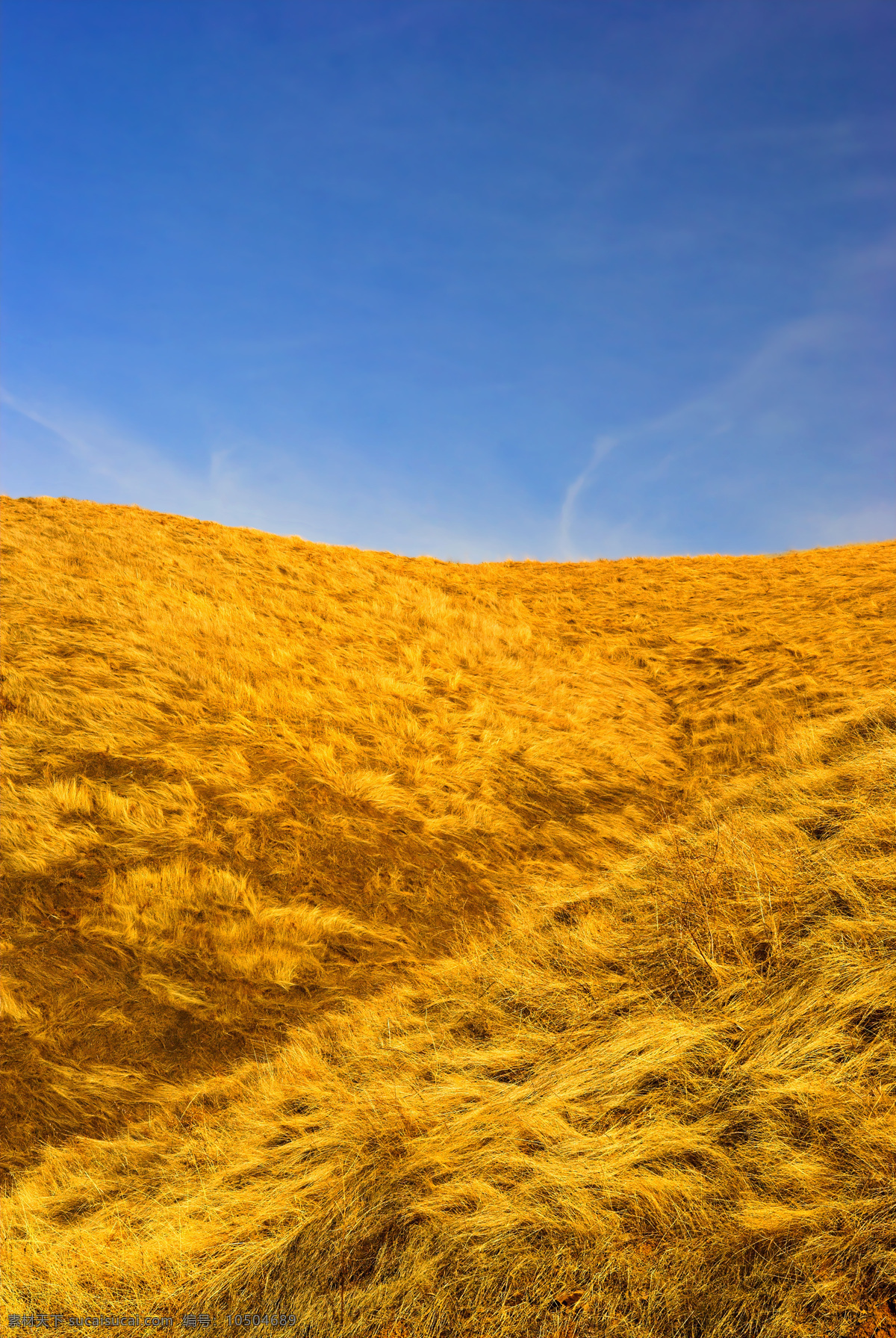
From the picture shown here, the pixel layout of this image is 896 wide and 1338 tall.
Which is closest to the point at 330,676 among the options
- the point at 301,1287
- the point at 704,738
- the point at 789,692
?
the point at 704,738

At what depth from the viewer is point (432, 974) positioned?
281 inches

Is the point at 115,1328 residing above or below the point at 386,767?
below

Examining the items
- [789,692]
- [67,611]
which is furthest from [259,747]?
[789,692]

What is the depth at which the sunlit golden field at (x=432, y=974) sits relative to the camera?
3449 mm

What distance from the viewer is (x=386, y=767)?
10.4 m

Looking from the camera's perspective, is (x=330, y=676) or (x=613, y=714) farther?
(x=613, y=714)

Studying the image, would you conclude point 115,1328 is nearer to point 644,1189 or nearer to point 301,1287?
point 301,1287

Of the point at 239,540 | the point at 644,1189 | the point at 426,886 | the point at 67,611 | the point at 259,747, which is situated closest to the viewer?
the point at 644,1189

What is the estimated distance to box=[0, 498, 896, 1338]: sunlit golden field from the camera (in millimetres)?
3449

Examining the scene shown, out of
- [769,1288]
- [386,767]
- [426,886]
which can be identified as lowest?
[769,1288]

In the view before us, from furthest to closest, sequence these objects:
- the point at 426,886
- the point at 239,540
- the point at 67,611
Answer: the point at 239,540, the point at 67,611, the point at 426,886

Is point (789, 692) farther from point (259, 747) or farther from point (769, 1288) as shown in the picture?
point (769, 1288)

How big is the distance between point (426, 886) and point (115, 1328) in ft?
17.1

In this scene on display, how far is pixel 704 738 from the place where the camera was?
12.4 metres
